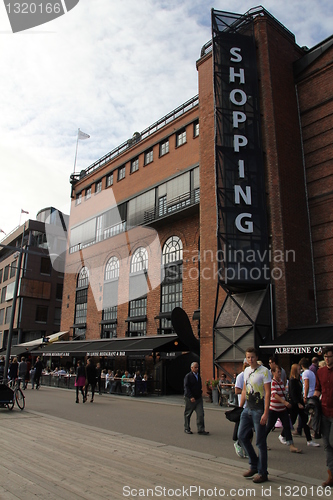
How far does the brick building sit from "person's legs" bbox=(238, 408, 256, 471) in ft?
28.5

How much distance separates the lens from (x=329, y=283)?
1712cm

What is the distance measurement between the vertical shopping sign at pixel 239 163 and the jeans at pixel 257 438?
35.8 ft

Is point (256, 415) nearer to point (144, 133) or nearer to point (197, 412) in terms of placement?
point (197, 412)

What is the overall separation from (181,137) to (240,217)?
1111cm

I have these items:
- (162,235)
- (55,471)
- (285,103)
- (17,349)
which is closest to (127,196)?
(162,235)

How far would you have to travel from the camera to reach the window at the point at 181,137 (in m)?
25.7

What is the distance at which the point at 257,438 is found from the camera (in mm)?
5098

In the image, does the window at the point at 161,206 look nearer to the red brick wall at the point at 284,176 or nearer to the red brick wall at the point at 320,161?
the red brick wall at the point at 284,176

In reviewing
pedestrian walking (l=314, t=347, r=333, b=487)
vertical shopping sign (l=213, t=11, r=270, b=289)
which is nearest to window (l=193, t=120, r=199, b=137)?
vertical shopping sign (l=213, t=11, r=270, b=289)

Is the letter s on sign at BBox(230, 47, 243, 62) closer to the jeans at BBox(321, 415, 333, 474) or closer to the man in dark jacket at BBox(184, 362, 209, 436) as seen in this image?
the man in dark jacket at BBox(184, 362, 209, 436)

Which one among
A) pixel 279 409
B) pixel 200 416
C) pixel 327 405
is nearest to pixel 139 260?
pixel 200 416

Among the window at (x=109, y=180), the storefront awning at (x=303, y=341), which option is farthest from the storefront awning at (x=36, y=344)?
the storefront awning at (x=303, y=341)

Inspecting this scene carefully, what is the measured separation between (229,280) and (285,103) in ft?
31.2

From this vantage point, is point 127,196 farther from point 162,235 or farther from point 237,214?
point 237,214
